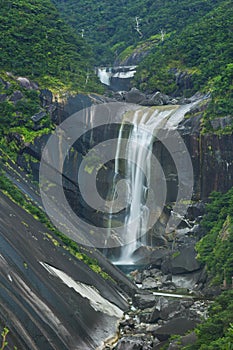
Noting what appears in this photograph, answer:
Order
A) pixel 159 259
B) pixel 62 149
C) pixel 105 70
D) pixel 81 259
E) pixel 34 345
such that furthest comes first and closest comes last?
pixel 105 70, pixel 62 149, pixel 159 259, pixel 81 259, pixel 34 345

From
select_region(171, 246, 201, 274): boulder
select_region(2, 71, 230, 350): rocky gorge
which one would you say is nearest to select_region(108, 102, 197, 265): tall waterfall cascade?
select_region(2, 71, 230, 350): rocky gorge

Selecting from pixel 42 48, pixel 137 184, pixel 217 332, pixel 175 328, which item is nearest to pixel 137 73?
pixel 42 48

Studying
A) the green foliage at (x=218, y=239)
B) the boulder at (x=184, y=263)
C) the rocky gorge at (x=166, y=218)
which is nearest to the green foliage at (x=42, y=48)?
the rocky gorge at (x=166, y=218)

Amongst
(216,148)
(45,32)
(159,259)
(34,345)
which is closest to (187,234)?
(159,259)

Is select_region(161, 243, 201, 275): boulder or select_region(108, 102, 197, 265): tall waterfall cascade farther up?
select_region(108, 102, 197, 265): tall waterfall cascade

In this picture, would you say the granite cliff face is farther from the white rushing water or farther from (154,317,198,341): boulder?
the white rushing water

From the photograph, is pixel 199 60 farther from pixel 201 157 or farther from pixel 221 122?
pixel 201 157

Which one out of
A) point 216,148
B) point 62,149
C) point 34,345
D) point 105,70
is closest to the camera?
point 34,345

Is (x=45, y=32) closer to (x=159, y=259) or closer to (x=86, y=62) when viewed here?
(x=86, y=62)

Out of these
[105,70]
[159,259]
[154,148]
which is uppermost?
[105,70]
